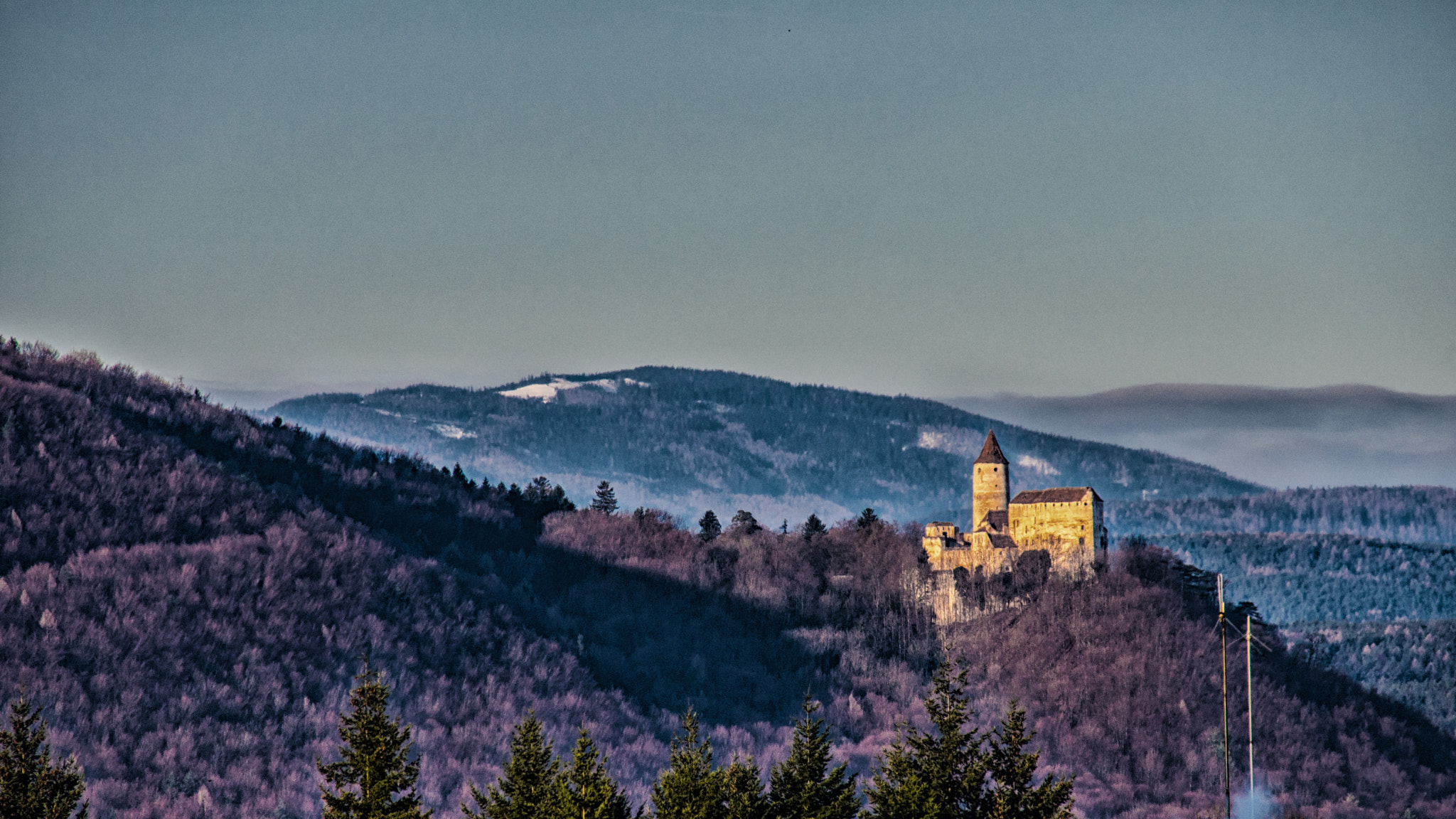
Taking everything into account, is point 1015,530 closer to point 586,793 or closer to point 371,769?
point 586,793

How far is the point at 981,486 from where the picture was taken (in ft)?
542

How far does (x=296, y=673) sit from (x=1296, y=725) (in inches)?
3745

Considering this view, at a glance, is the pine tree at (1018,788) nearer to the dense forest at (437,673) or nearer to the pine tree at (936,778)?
the pine tree at (936,778)

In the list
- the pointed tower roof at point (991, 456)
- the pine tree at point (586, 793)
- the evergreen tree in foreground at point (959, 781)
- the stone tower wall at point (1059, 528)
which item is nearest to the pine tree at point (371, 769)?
the pine tree at point (586, 793)

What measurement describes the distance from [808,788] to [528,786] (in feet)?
32.6

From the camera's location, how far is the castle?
158750 millimetres

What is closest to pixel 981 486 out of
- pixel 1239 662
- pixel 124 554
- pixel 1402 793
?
pixel 1239 662

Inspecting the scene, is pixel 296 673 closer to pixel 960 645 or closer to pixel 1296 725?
pixel 960 645

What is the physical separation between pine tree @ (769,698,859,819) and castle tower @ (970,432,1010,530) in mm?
96569

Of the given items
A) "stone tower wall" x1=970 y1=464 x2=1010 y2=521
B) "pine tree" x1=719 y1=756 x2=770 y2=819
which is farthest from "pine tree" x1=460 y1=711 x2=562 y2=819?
"stone tower wall" x1=970 y1=464 x2=1010 y2=521

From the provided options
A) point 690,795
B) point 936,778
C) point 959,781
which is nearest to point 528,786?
point 690,795

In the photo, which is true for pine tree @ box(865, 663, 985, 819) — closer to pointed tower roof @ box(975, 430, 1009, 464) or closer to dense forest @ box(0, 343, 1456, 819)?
dense forest @ box(0, 343, 1456, 819)

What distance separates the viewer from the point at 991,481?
165m

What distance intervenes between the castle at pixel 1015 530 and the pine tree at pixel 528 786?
311 feet
